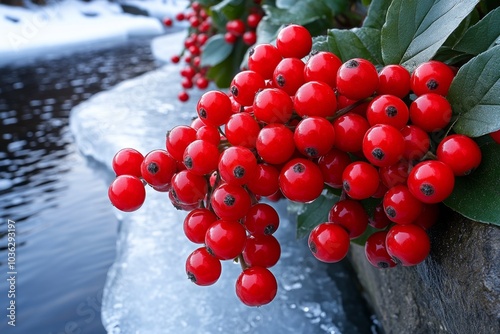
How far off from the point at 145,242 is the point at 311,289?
1.69ft

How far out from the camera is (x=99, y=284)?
4.48 ft

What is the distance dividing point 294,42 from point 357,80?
4.8 inches

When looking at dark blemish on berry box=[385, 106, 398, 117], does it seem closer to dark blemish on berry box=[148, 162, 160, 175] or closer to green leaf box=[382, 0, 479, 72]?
green leaf box=[382, 0, 479, 72]

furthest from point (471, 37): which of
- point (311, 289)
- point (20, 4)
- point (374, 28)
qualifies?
point (20, 4)

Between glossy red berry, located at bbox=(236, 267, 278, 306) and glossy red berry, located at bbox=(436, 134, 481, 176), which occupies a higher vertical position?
glossy red berry, located at bbox=(436, 134, 481, 176)

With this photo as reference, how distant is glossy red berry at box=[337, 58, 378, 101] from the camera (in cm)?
46

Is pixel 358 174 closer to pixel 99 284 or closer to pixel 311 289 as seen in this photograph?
pixel 311 289

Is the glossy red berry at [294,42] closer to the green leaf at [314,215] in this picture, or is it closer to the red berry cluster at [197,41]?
the green leaf at [314,215]

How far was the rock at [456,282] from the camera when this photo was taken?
0.46 m

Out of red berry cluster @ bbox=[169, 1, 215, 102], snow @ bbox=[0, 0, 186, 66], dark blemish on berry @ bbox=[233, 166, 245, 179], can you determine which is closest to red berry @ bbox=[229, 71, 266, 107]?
dark blemish on berry @ bbox=[233, 166, 245, 179]

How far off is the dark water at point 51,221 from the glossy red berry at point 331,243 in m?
0.82

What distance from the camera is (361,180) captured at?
Result: 1.47 feet

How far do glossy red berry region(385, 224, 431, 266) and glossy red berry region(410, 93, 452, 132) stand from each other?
0.10 m

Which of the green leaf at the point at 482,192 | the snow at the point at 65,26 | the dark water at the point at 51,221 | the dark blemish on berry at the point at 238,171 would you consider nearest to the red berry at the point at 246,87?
the dark blemish on berry at the point at 238,171
